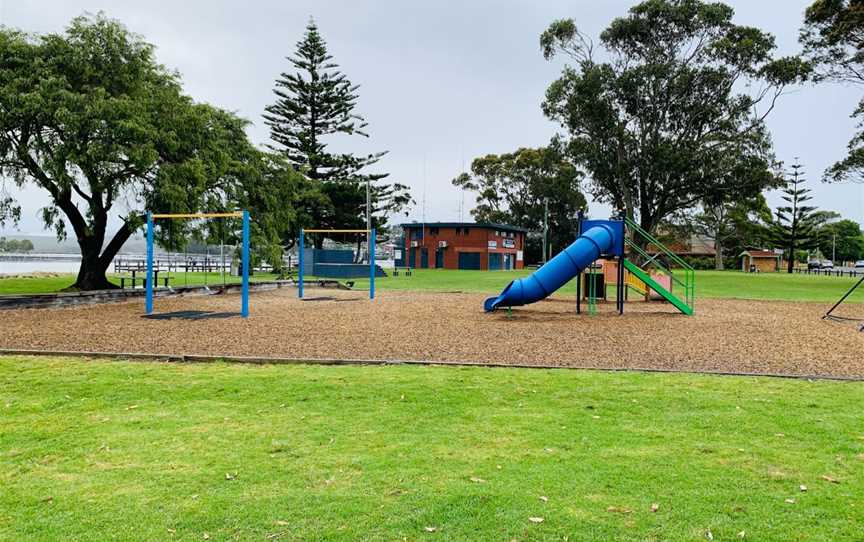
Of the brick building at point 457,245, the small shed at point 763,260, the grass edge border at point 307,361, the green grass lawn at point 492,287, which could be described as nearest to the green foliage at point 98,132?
the green grass lawn at point 492,287

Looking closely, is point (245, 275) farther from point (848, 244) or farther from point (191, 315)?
point (848, 244)

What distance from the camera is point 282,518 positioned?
3.26m

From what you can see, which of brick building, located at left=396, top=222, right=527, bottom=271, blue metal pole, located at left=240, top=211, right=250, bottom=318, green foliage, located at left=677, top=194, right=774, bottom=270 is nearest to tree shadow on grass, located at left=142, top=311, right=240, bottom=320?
blue metal pole, located at left=240, top=211, right=250, bottom=318

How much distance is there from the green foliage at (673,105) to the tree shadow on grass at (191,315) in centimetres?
3036

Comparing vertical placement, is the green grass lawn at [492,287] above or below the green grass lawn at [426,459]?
above

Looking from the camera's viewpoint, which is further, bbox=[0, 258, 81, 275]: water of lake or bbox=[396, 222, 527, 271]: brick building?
bbox=[396, 222, 527, 271]: brick building

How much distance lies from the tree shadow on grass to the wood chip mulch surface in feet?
1.38

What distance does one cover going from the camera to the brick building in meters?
60.6

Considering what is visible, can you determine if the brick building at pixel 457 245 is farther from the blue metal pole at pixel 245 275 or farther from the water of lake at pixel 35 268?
the blue metal pole at pixel 245 275

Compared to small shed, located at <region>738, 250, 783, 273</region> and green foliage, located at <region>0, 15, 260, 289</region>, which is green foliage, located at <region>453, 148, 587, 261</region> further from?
green foliage, located at <region>0, 15, 260, 289</region>

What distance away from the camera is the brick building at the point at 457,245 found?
6059 cm

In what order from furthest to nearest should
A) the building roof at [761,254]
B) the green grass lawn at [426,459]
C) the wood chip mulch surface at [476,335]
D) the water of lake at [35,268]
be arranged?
the building roof at [761,254]
the water of lake at [35,268]
the wood chip mulch surface at [476,335]
the green grass lawn at [426,459]

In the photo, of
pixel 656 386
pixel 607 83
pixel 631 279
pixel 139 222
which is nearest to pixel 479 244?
pixel 607 83

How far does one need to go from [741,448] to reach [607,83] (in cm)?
3746
